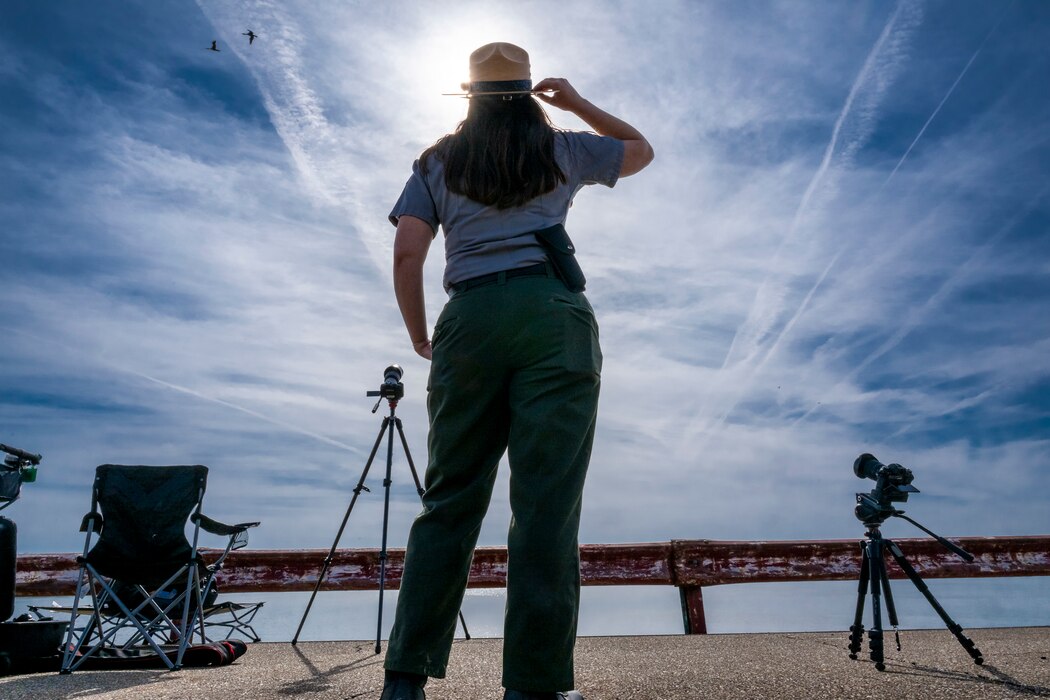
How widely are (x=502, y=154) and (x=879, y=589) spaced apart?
3226 millimetres

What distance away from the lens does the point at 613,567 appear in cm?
652

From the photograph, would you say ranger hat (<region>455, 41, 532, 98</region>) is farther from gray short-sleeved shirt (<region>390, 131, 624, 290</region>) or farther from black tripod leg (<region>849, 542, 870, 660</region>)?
black tripod leg (<region>849, 542, 870, 660</region>)

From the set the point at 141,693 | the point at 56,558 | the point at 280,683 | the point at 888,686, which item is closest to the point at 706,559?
the point at 888,686

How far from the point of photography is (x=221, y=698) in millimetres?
3102

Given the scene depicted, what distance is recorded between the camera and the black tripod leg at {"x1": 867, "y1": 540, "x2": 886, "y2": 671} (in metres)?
3.64

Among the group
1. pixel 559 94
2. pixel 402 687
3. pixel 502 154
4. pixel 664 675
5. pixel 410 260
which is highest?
pixel 559 94

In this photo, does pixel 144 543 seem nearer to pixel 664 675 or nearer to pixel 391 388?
pixel 391 388

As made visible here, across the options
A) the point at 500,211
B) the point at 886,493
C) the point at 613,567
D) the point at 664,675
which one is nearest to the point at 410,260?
the point at 500,211

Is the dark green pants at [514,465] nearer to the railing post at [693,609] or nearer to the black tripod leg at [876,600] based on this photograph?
the black tripod leg at [876,600]

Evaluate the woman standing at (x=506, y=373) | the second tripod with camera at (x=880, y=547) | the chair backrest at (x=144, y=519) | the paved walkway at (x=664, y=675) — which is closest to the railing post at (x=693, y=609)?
the paved walkway at (x=664, y=675)

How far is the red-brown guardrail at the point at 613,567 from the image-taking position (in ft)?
20.8

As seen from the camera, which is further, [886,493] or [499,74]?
[886,493]

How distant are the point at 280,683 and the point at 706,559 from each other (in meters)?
4.15

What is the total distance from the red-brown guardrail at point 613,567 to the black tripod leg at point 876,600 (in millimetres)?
2582
